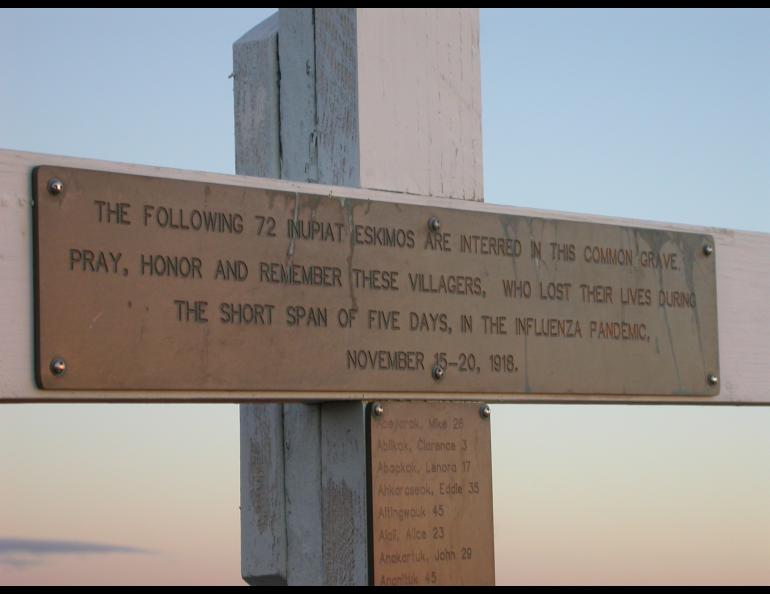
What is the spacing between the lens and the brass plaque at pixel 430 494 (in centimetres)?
283

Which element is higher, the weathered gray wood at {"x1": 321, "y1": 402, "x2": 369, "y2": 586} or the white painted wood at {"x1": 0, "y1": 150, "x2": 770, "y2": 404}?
the white painted wood at {"x1": 0, "y1": 150, "x2": 770, "y2": 404}

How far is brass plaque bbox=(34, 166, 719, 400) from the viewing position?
8.04 feet

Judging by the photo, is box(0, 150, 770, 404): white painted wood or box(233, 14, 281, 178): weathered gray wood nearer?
box(0, 150, 770, 404): white painted wood

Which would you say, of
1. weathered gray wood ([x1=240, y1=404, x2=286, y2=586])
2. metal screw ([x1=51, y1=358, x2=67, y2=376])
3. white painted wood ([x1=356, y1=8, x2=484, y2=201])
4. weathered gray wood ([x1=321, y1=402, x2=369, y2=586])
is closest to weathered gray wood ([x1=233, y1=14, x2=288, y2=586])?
weathered gray wood ([x1=240, y1=404, x2=286, y2=586])

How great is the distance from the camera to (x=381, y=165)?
10.1 ft

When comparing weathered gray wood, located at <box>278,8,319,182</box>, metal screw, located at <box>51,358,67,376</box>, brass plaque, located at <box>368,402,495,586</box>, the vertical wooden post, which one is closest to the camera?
metal screw, located at <box>51,358,67,376</box>

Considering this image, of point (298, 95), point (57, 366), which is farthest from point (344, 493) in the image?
point (298, 95)

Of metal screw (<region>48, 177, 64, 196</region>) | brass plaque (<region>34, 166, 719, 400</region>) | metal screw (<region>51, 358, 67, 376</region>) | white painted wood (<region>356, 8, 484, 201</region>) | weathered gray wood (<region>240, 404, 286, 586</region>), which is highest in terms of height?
white painted wood (<region>356, 8, 484, 201</region>)

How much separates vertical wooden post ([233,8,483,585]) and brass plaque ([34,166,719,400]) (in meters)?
0.20

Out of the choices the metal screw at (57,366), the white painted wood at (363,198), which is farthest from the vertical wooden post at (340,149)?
the metal screw at (57,366)

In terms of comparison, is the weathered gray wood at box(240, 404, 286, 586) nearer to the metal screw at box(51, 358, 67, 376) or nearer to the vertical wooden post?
the vertical wooden post

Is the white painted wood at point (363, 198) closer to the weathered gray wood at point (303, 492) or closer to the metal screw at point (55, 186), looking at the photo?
the metal screw at point (55, 186)

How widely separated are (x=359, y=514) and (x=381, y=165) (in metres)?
0.87

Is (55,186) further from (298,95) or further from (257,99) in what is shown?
(257,99)
